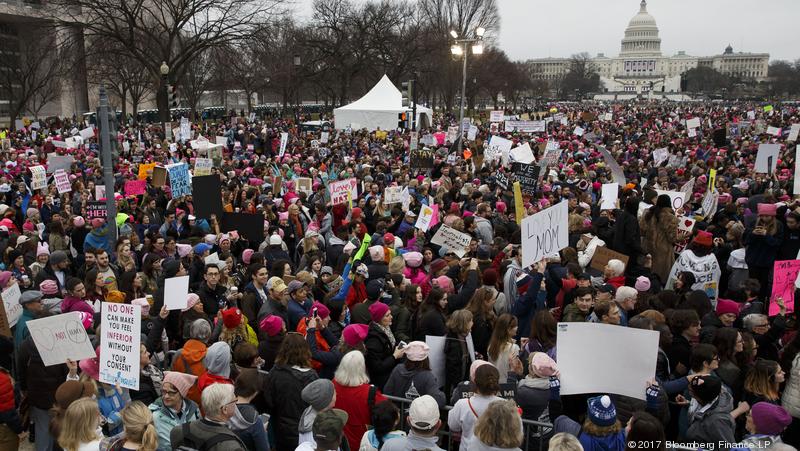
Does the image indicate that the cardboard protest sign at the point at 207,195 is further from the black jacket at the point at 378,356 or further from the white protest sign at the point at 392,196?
the black jacket at the point at 378,356

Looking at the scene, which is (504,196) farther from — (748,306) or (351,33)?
(351,33)

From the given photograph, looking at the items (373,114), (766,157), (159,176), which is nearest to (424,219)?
(159,176)

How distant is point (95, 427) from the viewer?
4.32 m

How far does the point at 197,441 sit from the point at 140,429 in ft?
1.14

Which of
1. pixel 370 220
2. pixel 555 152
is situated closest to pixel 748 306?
pixel 370 220

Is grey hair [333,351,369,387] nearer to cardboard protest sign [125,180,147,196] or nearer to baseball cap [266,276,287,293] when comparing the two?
baseball cap [266,276,287,293]

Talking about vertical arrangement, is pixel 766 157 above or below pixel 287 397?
above

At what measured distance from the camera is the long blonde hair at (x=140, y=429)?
4.09 metres

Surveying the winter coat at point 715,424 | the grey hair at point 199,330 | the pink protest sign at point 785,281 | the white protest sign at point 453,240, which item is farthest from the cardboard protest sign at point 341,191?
the winter coat at point 715,424

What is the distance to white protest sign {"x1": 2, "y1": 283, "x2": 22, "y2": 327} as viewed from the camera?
648 centimetres

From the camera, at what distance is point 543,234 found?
7.25m

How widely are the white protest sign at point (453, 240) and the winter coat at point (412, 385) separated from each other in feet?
12.9

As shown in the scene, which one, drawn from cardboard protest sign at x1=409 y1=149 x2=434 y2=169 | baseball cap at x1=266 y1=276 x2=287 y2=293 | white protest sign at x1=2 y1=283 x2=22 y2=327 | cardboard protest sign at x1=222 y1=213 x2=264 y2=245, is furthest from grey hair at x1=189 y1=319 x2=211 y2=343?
cardboard protest sign at x1=409 y1=149 x2=434 y2=169

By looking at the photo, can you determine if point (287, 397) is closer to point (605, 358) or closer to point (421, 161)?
point (605, 358)
